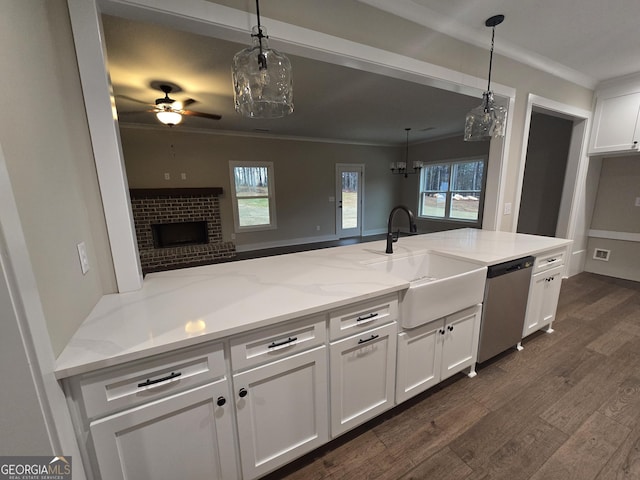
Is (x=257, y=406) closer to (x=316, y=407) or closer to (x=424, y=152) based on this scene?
(x=316, y=407)

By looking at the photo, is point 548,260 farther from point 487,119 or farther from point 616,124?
point 616,124

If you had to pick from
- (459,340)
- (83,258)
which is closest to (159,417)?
(83,258)

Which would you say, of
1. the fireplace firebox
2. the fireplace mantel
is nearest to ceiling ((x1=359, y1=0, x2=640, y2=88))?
the fireplace mantel

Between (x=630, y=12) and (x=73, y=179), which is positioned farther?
(x=630, y=12)

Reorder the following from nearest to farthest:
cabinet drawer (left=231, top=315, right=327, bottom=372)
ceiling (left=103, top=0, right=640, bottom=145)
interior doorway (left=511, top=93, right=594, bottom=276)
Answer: cabinet drawer (left=231, top=315, right=327, bottom=372) → ceiling (left=103, top=0, right=640, bottom=145) → interior doorway (left=511, top=93, right=594, bottom=276)

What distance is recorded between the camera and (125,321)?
3.30ft

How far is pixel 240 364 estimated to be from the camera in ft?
3.34

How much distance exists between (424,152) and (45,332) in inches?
300

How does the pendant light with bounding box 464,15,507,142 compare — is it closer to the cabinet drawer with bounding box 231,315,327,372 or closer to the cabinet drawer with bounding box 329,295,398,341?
the cabinet drawer with bounding box 329,295,398,341

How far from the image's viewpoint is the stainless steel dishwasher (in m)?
1.80

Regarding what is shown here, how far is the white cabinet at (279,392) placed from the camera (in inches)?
41.1

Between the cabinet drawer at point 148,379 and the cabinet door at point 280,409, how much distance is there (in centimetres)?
14

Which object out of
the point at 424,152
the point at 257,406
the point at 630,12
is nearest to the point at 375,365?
the point at 257,406

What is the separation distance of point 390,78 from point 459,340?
8.67 ft
